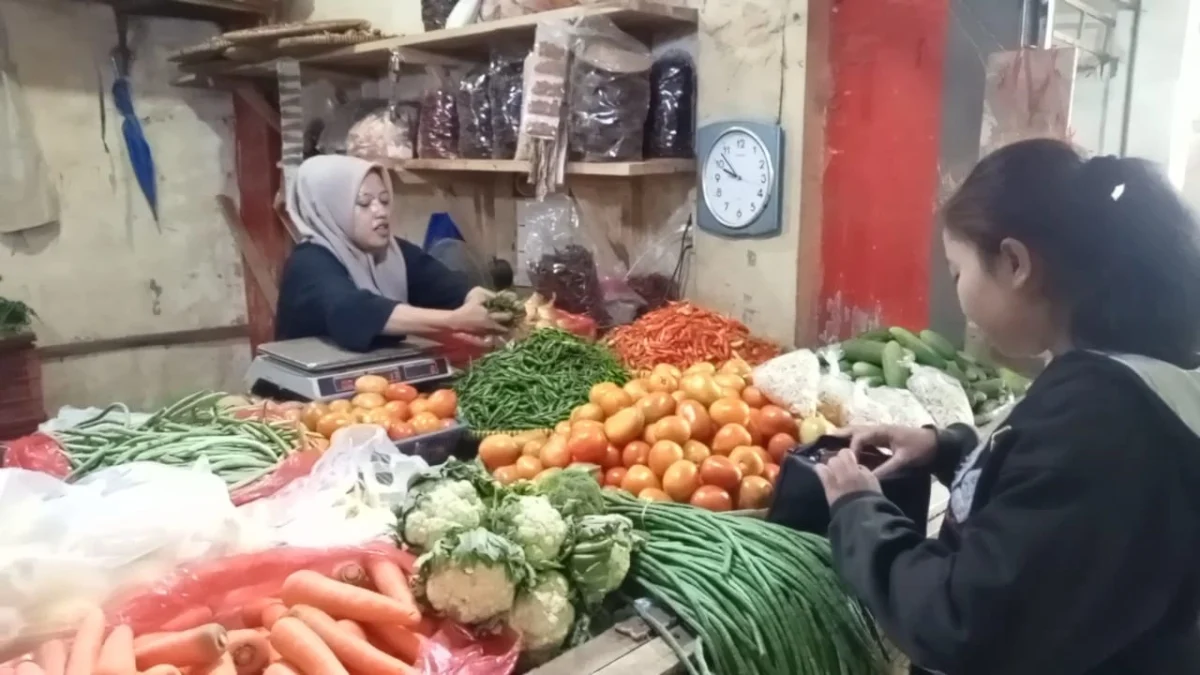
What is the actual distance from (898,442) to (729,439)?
326 millimetres

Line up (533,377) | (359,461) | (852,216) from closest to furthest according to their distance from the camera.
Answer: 1. (359,461)
2. (533,377)
3. (852,216)

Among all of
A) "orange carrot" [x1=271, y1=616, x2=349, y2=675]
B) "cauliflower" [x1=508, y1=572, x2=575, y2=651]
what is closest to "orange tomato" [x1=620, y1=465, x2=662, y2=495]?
"cauliflower" [x1=508, y1=572, x2=575, y2=651]

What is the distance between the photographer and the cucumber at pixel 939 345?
7.06 feet

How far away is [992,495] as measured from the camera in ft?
3.18

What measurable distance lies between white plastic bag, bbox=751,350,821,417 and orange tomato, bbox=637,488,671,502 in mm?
386

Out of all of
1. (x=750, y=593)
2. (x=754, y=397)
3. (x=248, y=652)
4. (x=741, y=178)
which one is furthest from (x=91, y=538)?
(x=741, y=178)

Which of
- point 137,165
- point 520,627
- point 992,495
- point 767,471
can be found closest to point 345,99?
point 137,165

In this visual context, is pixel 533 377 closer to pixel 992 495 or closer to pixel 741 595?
pixel 741 595

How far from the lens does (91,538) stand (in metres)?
1.12

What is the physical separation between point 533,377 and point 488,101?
3.87 ft

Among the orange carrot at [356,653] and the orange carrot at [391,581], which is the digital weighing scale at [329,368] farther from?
the orange carrot at [356,653]

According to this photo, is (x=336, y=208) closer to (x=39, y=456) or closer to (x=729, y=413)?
(x=39, y=456)

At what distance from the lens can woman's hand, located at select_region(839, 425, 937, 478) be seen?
4.57 feet

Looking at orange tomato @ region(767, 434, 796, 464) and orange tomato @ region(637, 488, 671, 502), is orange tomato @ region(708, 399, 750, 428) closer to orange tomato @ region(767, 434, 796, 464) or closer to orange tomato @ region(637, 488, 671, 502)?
orange tomato @ region(767, 434, 796, 464)
